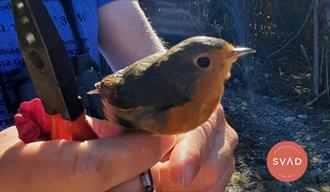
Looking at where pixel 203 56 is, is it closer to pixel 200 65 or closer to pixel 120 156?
pixel 200 65

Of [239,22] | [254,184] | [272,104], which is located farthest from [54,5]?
[239,22]

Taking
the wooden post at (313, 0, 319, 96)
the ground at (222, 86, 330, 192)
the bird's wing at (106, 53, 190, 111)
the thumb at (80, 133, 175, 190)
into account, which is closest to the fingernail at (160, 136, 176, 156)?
the thumb at (80, 133, 175, 190)

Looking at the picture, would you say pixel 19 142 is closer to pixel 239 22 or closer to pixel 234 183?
pixel 234 183

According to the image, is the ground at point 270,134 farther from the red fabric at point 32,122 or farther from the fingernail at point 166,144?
the red fabric at point 32,122

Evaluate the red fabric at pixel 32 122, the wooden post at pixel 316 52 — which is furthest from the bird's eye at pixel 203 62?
the wooden post at pixel 316 52

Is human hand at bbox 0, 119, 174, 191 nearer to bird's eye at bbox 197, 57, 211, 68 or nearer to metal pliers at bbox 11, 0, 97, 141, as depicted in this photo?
metal pliers at bbox 11, 0, 97, 141

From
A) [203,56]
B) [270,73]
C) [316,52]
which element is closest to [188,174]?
[203,56]
